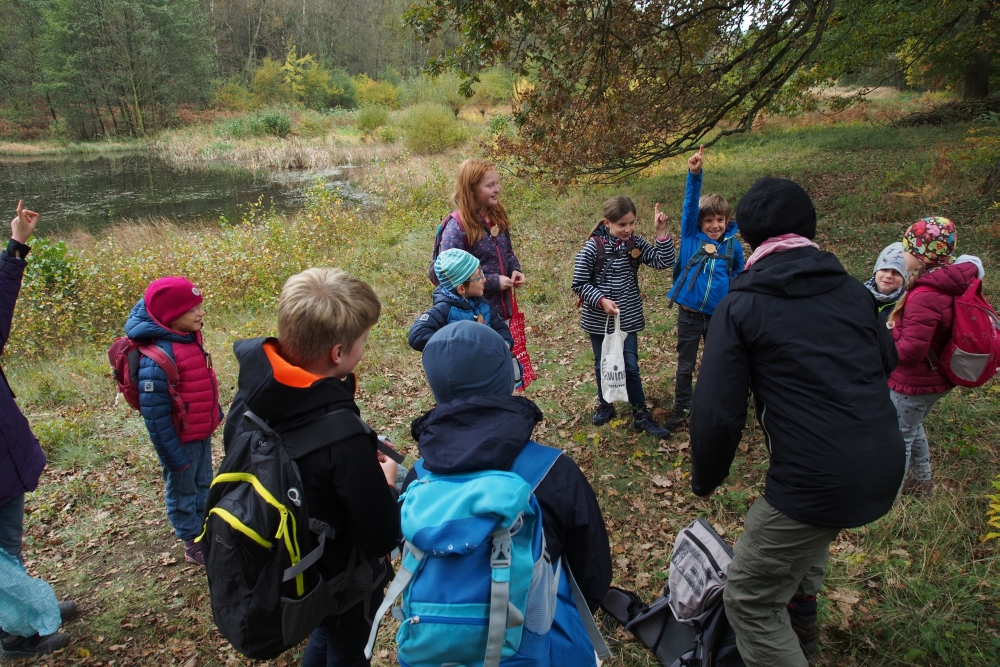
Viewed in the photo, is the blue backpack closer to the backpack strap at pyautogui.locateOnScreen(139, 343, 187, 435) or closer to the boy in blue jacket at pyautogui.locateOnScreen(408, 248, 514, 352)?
the boy in blue jacket at pyautogui.locateOnScreen(408, 248, 514, 352)

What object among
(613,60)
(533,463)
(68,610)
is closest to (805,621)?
(533,463)

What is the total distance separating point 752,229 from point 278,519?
1.92m

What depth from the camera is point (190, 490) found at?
3582mm

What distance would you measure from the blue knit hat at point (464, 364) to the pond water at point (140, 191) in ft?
48.7

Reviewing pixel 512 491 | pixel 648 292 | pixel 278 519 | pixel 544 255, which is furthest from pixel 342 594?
pixel 544 255

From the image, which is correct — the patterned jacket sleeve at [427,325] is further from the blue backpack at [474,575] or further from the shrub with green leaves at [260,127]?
the shrub with green leaves at [260,127]

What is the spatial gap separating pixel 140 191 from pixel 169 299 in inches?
945

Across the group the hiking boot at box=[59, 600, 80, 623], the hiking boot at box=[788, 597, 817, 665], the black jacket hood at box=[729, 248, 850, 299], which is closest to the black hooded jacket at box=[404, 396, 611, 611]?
the black jacket hood at box=[729, 248, 850, 299]

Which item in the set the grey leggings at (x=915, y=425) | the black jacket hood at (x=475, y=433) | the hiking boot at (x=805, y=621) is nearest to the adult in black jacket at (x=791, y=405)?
the hiking boot at (x=805, y=621)

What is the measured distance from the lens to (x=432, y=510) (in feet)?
4.77

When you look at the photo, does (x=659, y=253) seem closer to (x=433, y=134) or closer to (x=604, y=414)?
(x=604, y=414)

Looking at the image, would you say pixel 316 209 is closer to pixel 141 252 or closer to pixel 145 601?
pixel 141 252

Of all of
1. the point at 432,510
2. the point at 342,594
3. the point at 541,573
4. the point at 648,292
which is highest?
the point at 432,510

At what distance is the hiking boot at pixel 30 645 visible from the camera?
3.02 meters
